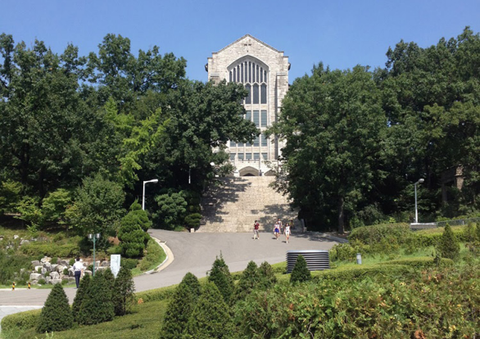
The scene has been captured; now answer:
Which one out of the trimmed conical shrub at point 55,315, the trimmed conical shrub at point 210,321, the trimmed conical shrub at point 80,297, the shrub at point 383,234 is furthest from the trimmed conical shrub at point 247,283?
the shrub at point 383,234

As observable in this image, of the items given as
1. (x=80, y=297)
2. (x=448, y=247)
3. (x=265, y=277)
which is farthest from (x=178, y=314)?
(x=448, y=247)

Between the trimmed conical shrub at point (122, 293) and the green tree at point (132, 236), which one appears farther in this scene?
the green tree at point (132, 236)

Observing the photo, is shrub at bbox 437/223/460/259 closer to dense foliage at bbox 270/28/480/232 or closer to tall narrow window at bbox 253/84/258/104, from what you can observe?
dense foliage at bbox 270/28/480/232

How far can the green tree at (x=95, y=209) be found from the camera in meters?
25.8

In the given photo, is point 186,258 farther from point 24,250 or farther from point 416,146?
point 416,146

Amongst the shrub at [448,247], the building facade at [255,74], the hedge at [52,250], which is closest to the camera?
the shrub at [448,247]

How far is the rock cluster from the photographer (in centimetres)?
2319

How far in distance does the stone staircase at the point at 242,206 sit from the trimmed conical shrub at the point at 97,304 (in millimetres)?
26300

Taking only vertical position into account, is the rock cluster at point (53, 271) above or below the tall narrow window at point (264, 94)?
below

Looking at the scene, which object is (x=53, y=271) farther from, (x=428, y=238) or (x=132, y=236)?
(x=428, y=238)

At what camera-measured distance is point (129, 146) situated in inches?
1526

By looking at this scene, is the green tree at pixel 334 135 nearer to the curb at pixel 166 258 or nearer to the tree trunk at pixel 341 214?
the tree trunk at pixel 341 214

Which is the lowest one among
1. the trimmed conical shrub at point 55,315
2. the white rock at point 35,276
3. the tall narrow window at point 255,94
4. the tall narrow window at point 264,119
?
the white rock at point 35,276

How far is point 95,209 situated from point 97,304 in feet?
50.4
